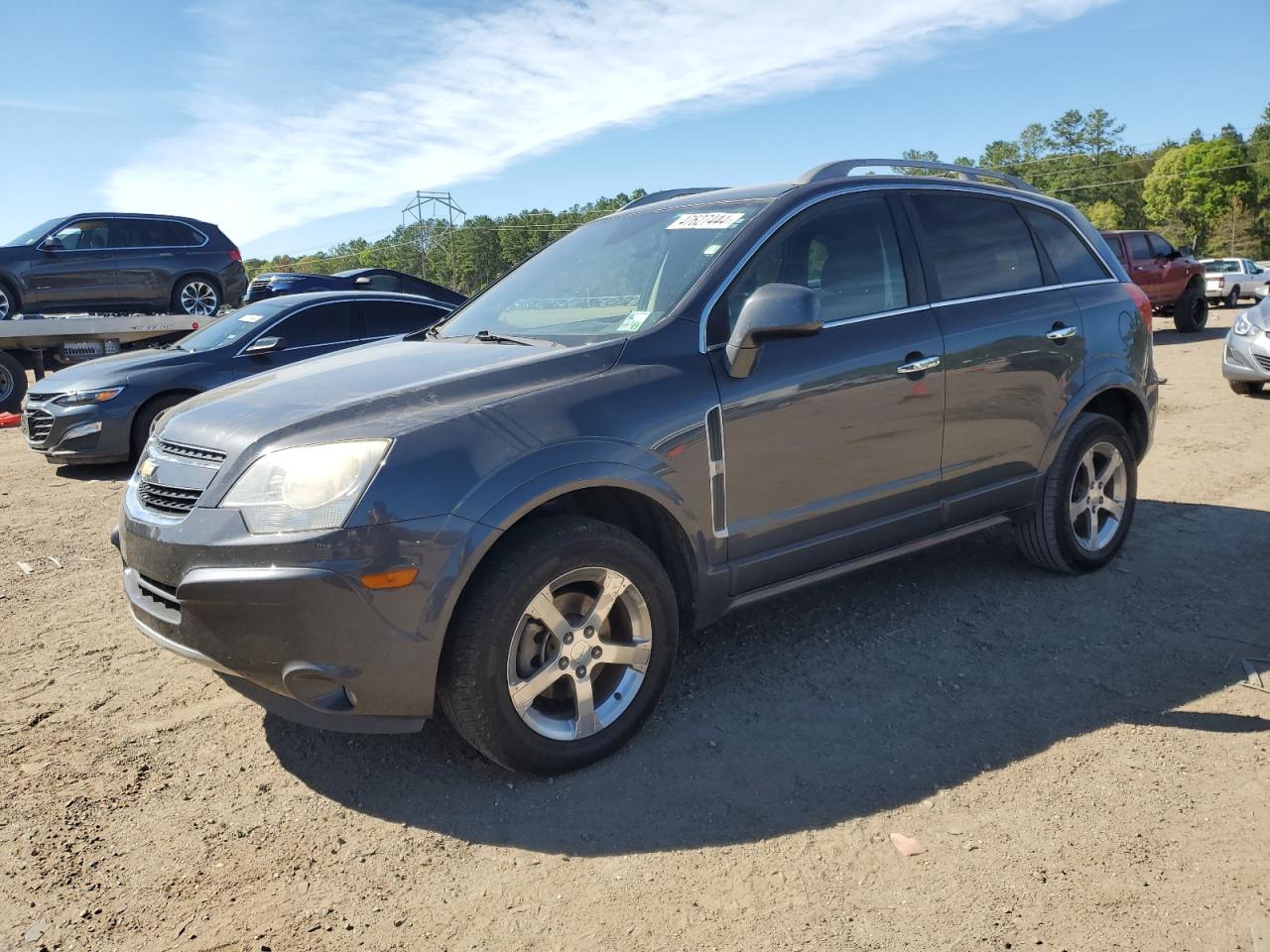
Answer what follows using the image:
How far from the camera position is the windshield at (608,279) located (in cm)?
358

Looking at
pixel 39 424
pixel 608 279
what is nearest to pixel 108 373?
pixel 39 424

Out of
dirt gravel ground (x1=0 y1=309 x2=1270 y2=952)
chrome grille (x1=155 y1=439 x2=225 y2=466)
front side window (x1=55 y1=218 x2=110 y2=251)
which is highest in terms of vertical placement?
front side window (x1=55 y1=218 x2=110 y2=251)

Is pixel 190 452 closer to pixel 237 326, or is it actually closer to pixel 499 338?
pixel 499 338

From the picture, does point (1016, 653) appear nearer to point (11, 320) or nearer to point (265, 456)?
point (265, 456)

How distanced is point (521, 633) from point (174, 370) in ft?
22.2

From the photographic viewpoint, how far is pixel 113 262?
13.4m

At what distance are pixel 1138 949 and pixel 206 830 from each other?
2.53 m

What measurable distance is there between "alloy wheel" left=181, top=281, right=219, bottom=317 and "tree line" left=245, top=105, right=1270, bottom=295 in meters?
61.7

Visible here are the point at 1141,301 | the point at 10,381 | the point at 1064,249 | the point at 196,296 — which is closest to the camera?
the point at 1064,249

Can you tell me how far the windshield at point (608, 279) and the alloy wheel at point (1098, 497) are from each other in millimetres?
2244

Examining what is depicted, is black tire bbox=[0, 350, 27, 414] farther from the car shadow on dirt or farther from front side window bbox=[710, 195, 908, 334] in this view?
front side window bbox=[710, 195, 908, 334]

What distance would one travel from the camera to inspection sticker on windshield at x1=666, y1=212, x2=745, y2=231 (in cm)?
374

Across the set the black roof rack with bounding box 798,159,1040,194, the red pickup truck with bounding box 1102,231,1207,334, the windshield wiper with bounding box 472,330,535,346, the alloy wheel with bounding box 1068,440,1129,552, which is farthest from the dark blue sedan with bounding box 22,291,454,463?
the red pickup truck with bounding box 1102,231,1207,334

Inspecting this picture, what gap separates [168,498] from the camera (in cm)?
308
